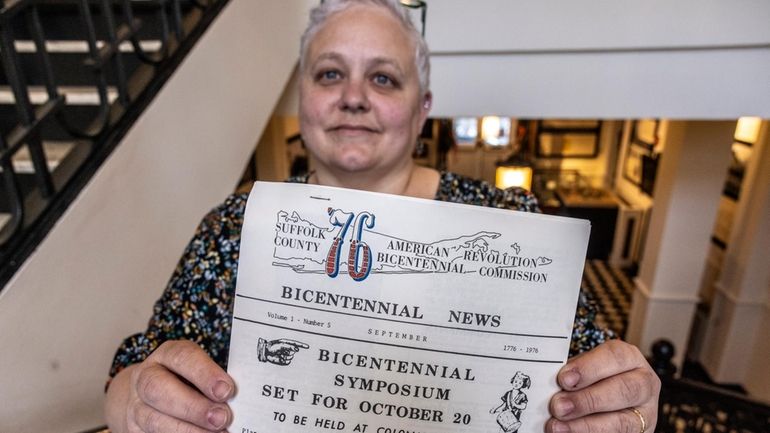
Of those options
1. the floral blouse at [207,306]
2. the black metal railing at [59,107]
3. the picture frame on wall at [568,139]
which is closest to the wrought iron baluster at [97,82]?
the black metal railing at [59,107]

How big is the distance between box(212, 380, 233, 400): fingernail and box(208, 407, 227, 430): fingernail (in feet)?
0.06

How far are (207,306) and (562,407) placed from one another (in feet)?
1.81

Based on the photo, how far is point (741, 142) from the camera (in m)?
3.46

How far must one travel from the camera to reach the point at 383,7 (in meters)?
0.73

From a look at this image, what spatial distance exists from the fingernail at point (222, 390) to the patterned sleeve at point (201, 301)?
9.3 inches

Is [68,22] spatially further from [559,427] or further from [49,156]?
[559,427]

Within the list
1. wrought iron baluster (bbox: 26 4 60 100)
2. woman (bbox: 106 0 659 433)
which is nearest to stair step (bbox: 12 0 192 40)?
wrought iron baluster (bbox: 26 4 60 100)

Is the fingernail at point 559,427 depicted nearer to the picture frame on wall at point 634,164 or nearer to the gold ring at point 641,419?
the gold ring at point 641,419

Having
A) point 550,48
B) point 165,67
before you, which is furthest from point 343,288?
point 550,48

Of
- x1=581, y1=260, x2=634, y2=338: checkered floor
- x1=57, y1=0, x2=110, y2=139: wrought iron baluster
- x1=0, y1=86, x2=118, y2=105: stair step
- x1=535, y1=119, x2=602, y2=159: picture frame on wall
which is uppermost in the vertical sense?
x1=57, y1=0, x2=110, y2=139: wrought iron baluster

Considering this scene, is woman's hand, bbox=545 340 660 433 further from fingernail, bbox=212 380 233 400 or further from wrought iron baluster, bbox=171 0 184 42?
wrought iron baluster, bbox=171 0 184 42

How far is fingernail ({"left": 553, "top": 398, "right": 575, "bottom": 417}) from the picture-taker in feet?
1.64

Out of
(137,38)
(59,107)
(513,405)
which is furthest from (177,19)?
(513,405)

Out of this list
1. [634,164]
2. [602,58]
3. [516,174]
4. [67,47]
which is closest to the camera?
[67,47]
